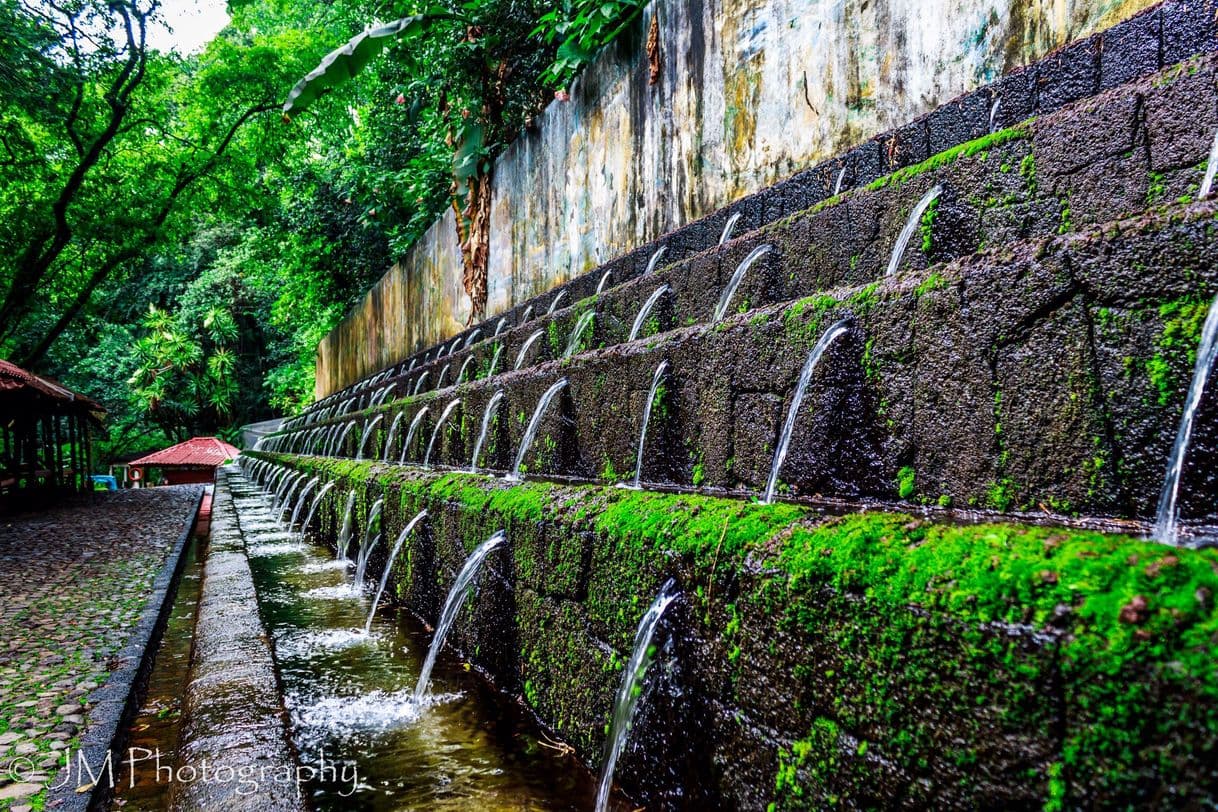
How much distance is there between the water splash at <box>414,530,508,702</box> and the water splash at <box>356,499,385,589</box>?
1528 mm

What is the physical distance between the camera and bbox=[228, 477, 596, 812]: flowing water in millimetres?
2068

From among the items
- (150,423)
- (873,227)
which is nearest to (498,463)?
(873,227)

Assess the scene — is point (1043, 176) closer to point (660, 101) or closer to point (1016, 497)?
point (1016, 497)

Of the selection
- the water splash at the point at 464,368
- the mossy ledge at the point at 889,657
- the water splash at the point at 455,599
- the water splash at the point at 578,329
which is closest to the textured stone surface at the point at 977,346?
the mossy ledge at the point at 889,657

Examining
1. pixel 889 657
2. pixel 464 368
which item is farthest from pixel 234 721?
pixel 464 368

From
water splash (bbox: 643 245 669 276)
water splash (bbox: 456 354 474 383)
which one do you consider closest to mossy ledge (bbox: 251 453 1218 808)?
water splash (bbox: 643 245 669 276)

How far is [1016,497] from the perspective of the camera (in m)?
1.66

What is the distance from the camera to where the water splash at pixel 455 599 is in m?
2.88

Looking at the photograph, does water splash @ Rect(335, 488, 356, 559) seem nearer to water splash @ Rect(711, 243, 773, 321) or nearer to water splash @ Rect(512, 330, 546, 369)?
water splash @ Rect(512, 330, 546, 369)

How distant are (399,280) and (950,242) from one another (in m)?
15.1

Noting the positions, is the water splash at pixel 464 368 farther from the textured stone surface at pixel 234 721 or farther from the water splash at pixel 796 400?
the water splash at pixel 796 400

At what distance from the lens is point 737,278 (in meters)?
3.56

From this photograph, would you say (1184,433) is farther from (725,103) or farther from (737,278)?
(725,103)

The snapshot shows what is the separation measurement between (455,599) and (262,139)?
702 inches
